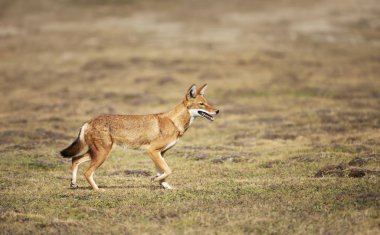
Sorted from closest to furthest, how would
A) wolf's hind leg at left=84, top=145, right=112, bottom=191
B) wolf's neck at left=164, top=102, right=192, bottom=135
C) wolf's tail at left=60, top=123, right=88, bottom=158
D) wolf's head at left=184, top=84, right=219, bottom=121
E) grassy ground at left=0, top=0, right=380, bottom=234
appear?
1. grassy ground at left=0, top=0, right=380, bottom=234
2. wolf's hind leg at left=84, top=145, right=112, bottom=191
3. wolf's tail at left=60, top=123, right=88, bottom=158
4. wolf's neck at left=164, top=102, right=192, bottom=135
5. wolf's head at left=184, top=84, right=219, bottom=121

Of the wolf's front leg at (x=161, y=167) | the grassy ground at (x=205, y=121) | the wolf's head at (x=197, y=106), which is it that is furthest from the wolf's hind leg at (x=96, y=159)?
the wolf's head at (x=197, y=106)

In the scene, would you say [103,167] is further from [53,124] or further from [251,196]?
[53,124]

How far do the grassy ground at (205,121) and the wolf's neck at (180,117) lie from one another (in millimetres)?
1594

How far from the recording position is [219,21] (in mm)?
83750

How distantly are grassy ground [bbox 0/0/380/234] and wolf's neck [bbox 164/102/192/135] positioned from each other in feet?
5.23

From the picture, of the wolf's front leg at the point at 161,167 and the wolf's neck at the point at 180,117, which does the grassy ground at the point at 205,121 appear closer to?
the wolf's front leg at the point at 161,167

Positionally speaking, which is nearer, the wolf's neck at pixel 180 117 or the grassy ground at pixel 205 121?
the grassy ground at pixel 205 121

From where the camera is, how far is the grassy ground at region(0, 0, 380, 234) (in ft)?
46.7

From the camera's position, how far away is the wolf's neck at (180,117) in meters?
17.1

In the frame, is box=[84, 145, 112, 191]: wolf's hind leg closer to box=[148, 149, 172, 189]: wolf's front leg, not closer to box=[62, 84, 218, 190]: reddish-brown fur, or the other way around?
box=[62, 84, 218, 190]: reddish-brown fur

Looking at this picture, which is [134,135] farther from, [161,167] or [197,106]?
[197,106]

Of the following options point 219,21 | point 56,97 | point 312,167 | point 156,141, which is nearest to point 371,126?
point 312,167

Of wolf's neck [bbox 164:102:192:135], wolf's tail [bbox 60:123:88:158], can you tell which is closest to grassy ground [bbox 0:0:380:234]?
wolf's tail [bbox 60:123:88:158]

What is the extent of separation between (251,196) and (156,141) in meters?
2.90
